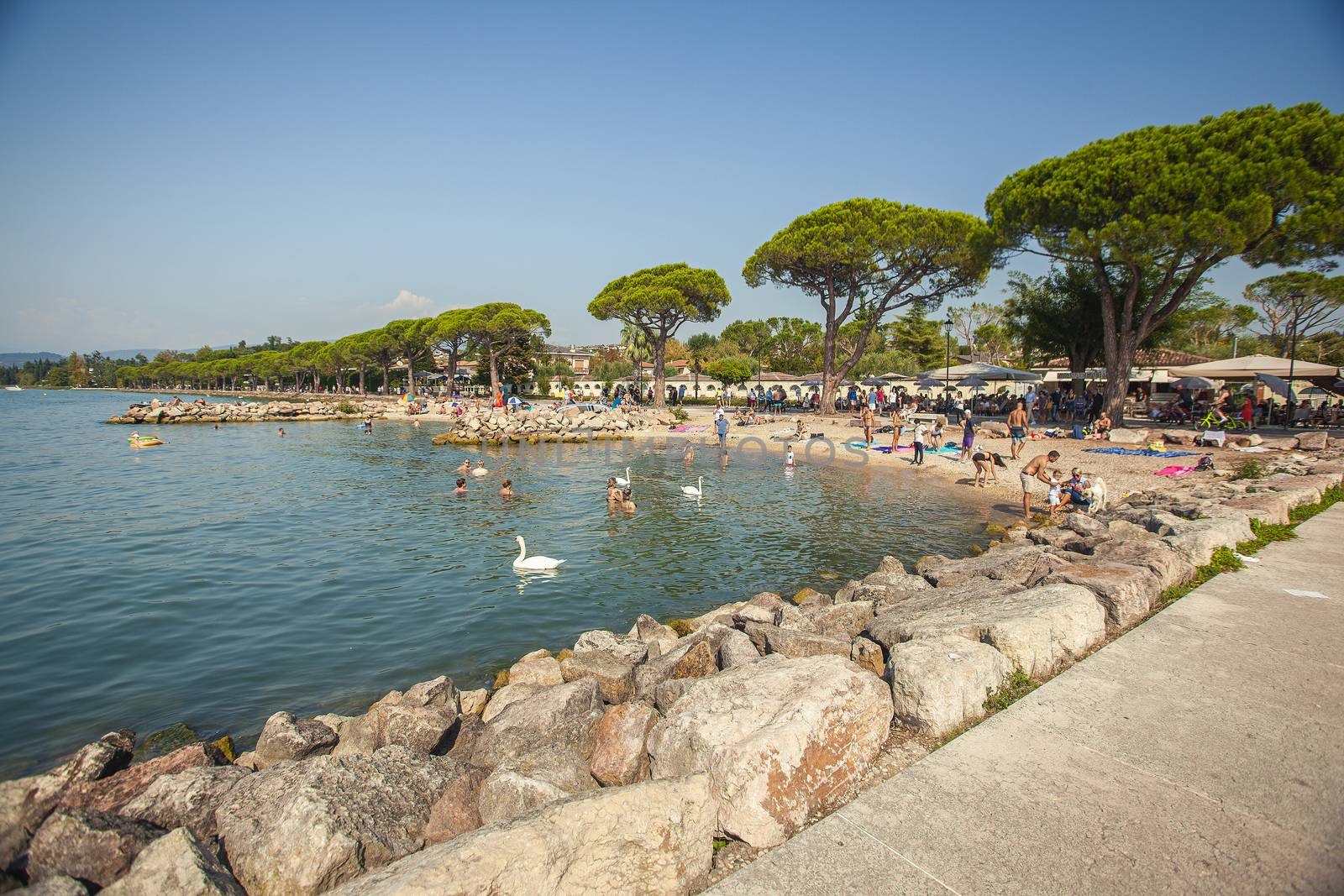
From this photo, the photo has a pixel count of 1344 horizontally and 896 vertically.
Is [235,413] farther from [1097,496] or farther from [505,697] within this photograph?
[1097,496]

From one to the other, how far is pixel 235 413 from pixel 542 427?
3252 cm

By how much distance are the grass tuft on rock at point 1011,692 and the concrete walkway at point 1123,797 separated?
0.31 ft

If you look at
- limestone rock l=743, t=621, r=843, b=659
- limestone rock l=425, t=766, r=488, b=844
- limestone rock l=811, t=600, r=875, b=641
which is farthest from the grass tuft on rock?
limestone rock l=425, t=766, r=488, b=844

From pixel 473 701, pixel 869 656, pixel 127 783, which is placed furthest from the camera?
pixel 473 701

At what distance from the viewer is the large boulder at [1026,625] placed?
4562 mm

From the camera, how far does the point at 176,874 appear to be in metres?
3.12

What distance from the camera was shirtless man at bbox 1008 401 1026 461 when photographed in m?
21.1

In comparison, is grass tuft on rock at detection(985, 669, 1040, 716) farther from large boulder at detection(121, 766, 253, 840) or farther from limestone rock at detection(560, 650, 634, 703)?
large boulder at detection(121, 766, 253, 840)

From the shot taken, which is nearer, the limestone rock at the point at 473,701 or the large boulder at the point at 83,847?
the large boulder at the point at 83,847

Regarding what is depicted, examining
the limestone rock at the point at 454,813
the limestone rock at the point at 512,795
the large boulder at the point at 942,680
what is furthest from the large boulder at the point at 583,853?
the large boulder at the point at 942,680

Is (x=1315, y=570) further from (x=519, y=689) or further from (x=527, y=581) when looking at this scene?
(x=527, y=581)

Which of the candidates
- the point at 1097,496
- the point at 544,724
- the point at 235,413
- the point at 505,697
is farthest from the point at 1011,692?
the point at 235,413

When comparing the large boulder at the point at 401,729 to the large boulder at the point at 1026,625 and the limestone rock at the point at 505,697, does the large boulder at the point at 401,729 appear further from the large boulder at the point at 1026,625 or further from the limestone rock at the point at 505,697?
the large boulder at the point at 1026,625

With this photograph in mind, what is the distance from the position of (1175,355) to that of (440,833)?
48.3 m
